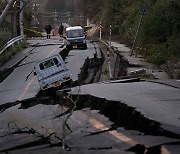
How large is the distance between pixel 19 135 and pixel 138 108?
9.81ft

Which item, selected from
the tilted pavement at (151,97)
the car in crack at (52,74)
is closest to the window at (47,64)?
the car in crack at (52,74)

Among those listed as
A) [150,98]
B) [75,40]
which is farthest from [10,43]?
[150,98]

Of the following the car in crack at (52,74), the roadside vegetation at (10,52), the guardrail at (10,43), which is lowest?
the roadside vegetation at (10,52)

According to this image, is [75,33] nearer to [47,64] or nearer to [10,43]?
[10,43]

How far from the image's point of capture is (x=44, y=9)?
314 feet

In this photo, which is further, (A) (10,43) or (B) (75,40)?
(B) (75,40)

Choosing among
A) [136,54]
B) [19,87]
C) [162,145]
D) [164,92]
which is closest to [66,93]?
[164,92]

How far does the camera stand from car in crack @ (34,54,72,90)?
18781 mm

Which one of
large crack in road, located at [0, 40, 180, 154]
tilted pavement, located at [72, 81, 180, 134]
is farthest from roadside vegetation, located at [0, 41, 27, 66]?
tilted pavement, located at [72, 81, 180, 134]

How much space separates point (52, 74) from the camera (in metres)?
19.2

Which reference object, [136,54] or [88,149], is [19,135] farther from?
[136,54]

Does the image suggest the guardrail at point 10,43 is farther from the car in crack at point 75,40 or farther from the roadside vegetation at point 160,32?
the roadside vegetation at point 160,32

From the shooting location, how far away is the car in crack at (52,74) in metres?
18.8

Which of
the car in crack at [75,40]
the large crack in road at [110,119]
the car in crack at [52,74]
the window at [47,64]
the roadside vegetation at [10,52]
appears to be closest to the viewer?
the large crack in road at [110,119]
